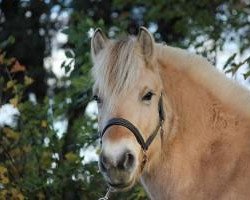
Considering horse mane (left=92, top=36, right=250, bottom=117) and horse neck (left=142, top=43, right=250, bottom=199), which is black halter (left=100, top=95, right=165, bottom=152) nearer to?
horse neck (left=142, top=43, right=250, bottom=199)

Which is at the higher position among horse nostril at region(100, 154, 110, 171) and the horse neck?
the horse neck

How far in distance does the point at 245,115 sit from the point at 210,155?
1.17 feet

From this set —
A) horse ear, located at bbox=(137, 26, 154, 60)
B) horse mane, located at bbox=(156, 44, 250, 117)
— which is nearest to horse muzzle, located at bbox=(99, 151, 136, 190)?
horse ear, located at bbox=(137, 26, 154, 60)

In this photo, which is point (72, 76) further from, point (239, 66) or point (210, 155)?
point (210, 155)

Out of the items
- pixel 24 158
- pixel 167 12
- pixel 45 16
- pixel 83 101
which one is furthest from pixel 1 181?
pixel 45 16

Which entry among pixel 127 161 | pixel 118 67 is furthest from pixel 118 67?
pixel 127 161

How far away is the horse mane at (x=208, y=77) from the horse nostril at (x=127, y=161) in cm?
81

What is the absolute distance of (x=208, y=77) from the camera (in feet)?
16.8

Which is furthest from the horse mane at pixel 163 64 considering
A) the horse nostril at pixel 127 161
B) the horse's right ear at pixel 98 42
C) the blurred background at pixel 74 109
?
the blurred background at pixel 74 109

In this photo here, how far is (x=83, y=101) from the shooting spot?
761 centimetres

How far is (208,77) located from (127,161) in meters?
0.92

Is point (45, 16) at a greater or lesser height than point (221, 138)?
greater

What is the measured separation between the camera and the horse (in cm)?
472

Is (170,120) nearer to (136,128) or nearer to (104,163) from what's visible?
(136,128)
